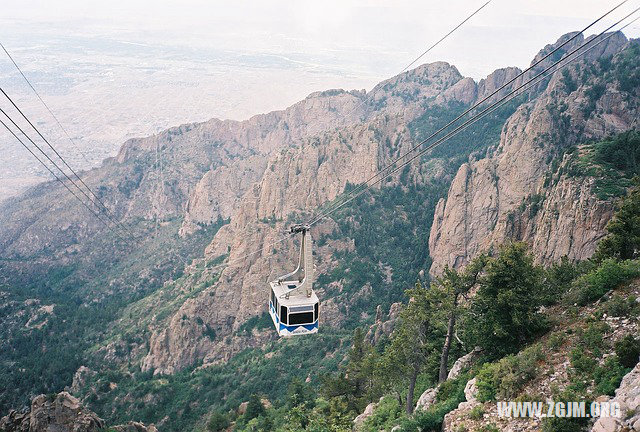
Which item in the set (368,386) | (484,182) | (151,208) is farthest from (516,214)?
(151,208)

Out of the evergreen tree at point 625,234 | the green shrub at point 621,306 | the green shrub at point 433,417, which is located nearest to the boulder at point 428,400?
the green shrub at point 433,417

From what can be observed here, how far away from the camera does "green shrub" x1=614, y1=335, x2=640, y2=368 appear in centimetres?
1694

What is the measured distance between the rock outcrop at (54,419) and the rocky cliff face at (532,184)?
A: 3858 centimetres

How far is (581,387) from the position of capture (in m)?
17.2

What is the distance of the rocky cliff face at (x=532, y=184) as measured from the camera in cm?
4558

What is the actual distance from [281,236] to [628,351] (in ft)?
226

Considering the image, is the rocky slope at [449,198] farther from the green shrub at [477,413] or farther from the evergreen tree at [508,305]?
the green shrub at [477,413]

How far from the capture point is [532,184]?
61969 millimetres

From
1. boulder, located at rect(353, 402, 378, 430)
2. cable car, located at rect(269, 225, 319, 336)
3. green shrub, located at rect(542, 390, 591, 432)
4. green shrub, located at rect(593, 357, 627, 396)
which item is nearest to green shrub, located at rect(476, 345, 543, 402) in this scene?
green shrub, located at rect(593, 357, 627, 396)

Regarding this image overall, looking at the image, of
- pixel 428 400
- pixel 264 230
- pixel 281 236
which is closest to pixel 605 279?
pixel 428 400

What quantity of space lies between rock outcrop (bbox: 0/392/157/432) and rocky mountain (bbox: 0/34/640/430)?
890 inches

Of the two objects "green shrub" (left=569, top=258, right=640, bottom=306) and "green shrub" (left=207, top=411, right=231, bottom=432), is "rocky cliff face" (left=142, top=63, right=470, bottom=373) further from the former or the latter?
"green shrub" (left=569, top=258, right=640, bottom=306)

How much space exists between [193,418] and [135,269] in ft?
194

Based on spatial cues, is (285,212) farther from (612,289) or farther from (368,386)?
(612,289)
